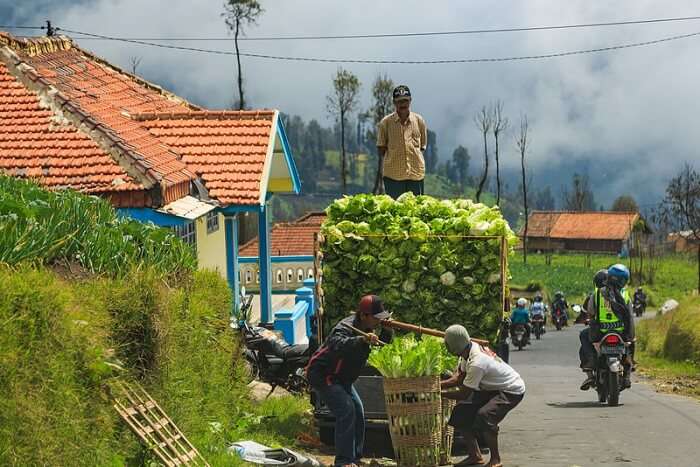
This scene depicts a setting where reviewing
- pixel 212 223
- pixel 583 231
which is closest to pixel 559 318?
pixel 212 223

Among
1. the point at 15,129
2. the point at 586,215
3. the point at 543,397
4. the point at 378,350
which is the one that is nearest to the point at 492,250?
the point at 378,350

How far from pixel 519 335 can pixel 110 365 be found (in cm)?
2587

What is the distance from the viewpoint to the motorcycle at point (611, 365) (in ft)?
49.5

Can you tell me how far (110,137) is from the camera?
1742cm

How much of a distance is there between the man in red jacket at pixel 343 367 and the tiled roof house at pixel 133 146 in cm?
626

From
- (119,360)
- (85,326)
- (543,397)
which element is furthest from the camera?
(543,397)

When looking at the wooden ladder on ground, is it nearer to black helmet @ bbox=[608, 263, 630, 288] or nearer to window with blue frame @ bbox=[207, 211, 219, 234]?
black helmet @ bbox=[608, 263, 630, 288]

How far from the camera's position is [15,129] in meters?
17.9

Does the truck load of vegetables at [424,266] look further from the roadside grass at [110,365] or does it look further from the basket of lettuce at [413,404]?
the basket of lettuce at [413,404]

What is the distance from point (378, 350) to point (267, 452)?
145cm

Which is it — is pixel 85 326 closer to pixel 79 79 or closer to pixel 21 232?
pixel 21 232

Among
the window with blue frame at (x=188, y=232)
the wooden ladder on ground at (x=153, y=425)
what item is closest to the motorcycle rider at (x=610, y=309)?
the window with blue frame at (x=188, y=232)

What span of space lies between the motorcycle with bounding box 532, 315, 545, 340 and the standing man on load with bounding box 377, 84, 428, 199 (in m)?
23.3

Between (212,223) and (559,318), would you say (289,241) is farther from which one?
(212,223)
